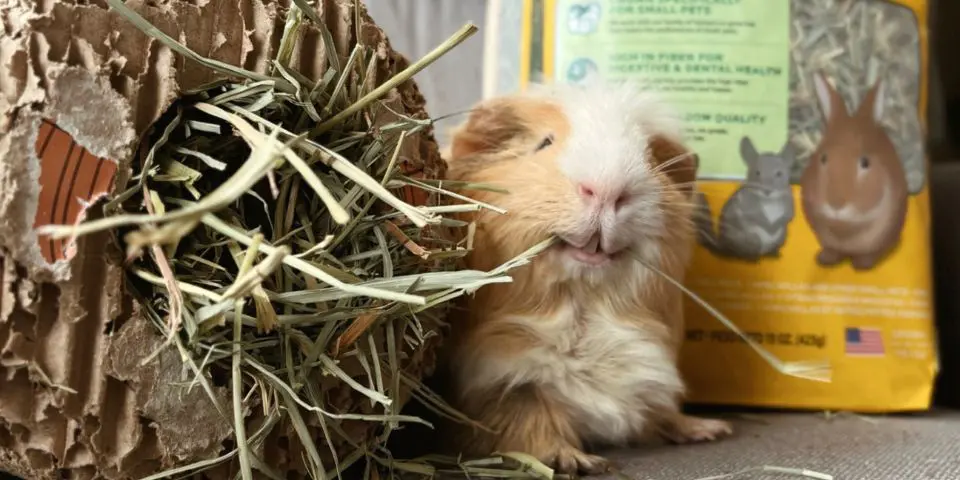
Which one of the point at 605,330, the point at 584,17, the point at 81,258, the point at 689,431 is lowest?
the point at 689,431

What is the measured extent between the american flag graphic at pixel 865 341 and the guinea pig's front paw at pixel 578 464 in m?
0.53

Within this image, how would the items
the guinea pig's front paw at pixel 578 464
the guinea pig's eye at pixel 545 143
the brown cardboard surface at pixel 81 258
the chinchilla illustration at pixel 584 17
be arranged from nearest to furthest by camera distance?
the brown cardboard surface at pixel 81 258, the guinea pig's front paw at pixel 578 464, the guinea pig's eye at pixel 545 143, the chinchilla illustration at pixel 584 17

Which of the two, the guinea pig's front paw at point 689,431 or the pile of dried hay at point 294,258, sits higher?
the pile of dried hay at point 294,258


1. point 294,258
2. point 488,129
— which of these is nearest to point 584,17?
point 488,129

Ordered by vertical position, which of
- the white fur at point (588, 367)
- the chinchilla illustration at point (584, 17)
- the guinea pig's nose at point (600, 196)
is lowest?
the white fur at point (588, 367)

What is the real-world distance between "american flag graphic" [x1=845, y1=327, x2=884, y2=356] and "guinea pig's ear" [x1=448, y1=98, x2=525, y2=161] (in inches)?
22.8

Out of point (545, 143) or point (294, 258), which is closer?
point (294, 258)

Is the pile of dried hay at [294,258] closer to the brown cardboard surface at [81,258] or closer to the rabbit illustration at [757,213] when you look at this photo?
the brown cardboard surface at [81,258]

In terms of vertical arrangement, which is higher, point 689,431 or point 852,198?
point 852,198

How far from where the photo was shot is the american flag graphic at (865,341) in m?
1.07

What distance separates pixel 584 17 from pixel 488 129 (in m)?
0.31

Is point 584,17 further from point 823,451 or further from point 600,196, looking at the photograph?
point 823,451

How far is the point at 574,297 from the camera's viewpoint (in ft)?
2.59

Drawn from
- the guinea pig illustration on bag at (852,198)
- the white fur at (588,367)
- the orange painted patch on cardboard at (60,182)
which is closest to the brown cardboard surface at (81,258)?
the orange painted patch on cardboard at (60,182)
